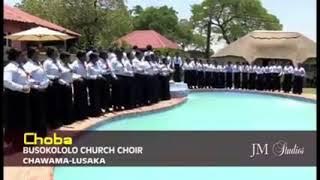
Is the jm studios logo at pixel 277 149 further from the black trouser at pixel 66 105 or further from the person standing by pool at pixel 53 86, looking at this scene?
the black trouser at pixel 66 105

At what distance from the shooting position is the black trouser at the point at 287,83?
17.5 meters

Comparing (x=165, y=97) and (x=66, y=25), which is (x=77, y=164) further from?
(x=165, y=97)

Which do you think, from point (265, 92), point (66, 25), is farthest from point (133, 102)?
point (265, 92)

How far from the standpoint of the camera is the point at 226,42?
14734mm

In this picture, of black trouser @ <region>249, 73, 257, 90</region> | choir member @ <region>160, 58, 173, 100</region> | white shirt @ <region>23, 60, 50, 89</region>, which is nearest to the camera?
white shirt @ <region>23, 60, 50, 89</region>

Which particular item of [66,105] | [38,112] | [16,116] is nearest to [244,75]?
[66,105]

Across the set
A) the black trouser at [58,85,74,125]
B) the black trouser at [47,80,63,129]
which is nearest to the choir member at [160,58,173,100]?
the black trouser at [58,85,74,125]

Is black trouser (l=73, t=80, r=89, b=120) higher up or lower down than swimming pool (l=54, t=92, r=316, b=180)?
higher up

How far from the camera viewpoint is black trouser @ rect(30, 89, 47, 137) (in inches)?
243

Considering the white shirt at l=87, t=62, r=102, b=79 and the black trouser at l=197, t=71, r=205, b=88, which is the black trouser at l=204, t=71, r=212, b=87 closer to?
the black trouser at l=197, t=71, r=205, b=88

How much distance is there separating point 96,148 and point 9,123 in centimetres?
115

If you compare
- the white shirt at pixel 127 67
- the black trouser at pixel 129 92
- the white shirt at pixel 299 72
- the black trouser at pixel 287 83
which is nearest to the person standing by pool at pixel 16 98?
the white shirt at pixel 127 67

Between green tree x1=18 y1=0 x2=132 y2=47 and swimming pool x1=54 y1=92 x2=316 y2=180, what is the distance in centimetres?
172

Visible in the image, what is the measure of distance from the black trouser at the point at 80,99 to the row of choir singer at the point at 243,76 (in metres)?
9.24
